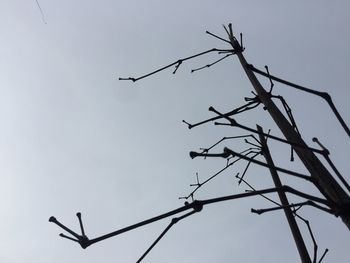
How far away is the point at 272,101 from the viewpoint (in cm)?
355

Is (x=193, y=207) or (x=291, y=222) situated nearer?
(x=193, y=207)

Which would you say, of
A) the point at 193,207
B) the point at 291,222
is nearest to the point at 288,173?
the point at 193,207

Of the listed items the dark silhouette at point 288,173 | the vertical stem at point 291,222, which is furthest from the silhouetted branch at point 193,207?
the vertical stem at point 291,222

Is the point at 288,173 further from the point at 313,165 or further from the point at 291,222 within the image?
the point at 291,222

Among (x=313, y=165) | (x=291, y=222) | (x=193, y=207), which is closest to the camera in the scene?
(x=193, y=207)

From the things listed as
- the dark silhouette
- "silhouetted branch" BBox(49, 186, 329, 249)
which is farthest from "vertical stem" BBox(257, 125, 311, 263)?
"silhouetted branch" BBox(49, 186, 329, 249)

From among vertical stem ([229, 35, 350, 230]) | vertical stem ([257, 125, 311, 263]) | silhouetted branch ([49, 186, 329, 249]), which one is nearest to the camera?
silhouetted branch ([49, 186, 329, 249])

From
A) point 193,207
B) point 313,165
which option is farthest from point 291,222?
point 193,207

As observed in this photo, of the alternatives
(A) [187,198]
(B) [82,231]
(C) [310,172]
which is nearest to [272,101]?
(C) [310,172]

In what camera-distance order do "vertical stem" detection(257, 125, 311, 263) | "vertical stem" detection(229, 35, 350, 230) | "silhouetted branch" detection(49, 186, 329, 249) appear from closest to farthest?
1. "silhouetted branch" detection(49, 186, 329, 249)
2. "vertical stem" detection(229, 35, 350, 230)
3. "vertical stem" detection(257, 125, 311, 263)

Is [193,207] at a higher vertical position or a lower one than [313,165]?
lower

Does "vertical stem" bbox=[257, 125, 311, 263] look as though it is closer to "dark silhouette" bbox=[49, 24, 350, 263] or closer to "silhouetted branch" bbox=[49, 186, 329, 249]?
"dark silhouette" bbox=[49, 24, 350, 263]

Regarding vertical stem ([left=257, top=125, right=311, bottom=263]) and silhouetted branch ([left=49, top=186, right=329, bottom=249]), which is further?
vertical stem ([left=257, top=125, right=311, bottom=263])

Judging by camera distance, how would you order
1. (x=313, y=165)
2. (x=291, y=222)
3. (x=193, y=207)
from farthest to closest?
(x=291, y=222), (x=313, y=165), (x=193, y=207)
